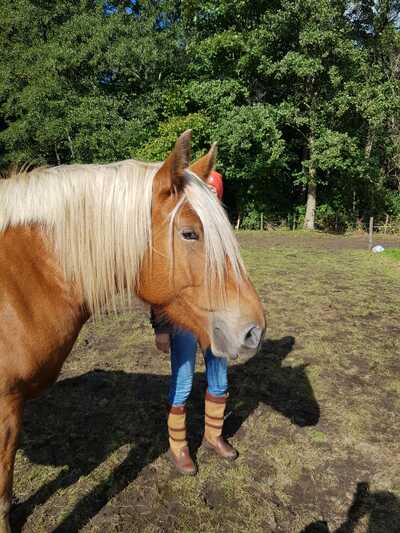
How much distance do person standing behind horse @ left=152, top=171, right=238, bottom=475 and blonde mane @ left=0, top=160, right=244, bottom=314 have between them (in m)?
0.71

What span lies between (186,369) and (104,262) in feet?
3.71

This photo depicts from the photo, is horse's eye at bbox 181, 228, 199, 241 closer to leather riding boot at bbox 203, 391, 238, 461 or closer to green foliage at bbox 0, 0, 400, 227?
leather riding boot at bbox 203, 391, 238, 461

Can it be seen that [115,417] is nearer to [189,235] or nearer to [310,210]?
[189,235]

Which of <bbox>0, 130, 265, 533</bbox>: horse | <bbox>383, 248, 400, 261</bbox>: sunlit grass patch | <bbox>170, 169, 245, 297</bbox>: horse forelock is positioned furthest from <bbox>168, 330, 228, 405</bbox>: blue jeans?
<bbox>383, 248, 400, 261</bbox>: sunlit grass patch

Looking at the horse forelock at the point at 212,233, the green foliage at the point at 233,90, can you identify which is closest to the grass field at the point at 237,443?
the horse forelock at the point at 212,233

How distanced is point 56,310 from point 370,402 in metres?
3.06

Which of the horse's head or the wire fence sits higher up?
the horse's head

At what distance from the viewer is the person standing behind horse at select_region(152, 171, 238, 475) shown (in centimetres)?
252

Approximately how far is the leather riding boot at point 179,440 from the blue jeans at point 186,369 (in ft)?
0.20

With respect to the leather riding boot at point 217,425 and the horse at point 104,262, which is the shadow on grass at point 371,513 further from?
the horse at point 104,262

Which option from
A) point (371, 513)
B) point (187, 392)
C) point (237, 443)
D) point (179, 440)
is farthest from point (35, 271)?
point (371, 513)

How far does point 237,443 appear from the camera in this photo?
9.94ft

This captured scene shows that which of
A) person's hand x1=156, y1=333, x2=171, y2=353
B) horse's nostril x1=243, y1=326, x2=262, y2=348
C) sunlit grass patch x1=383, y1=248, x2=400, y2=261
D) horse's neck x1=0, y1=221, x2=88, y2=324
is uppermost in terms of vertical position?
horse's neck x1=0, y1=221, x2=88, y2=324

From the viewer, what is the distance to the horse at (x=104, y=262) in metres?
1.67
